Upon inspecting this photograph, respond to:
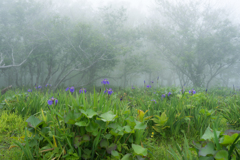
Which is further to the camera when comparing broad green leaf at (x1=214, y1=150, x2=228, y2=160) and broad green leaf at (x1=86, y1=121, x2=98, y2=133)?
broad green leaf at (x1=86, y1=121, x2=98, y2=133)

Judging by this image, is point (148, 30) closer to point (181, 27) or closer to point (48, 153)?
point (181, 27)

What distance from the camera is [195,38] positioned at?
52.1 ft

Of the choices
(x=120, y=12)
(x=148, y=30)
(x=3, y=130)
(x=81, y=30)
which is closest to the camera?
(x=3, y=130)

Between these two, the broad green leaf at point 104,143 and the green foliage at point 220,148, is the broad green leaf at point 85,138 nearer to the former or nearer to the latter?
the broad green leaf at point 104,143

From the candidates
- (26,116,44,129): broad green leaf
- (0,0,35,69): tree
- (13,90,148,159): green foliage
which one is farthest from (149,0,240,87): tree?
(26,116,44,129): broad green leaf

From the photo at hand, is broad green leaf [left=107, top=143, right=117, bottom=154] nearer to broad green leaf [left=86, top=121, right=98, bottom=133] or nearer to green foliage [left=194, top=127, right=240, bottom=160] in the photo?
broad green leaf [left=86, top=121, right=98, bottom=133]

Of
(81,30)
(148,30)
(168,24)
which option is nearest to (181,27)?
(168,24)

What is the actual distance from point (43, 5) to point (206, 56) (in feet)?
58.2

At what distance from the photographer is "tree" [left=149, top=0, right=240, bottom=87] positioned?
1493 centimetres

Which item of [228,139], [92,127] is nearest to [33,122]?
[92,127]

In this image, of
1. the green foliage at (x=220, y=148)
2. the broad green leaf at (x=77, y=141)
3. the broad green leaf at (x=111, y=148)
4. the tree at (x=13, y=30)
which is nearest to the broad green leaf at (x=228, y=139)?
the green foliage at (x=220, y=148)

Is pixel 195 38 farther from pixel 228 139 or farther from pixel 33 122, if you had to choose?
pixel 33 122

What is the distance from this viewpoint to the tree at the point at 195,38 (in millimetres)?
14930

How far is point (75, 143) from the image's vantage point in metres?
1.55
